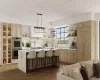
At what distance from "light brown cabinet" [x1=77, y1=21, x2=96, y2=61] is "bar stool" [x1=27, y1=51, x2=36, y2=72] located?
273 centimetres

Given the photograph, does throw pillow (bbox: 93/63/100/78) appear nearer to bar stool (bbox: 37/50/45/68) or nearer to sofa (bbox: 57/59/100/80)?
sofa (bbox: 57/59/100/80)

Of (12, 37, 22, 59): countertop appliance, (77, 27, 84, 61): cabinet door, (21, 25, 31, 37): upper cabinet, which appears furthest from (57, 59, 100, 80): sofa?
(21, 25, 31, 37): upper cabinet

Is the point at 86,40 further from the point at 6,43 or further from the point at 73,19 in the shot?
the point at 6,43

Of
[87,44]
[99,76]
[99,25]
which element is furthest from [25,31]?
[99,76]

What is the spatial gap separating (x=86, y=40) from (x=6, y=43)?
5126 mm

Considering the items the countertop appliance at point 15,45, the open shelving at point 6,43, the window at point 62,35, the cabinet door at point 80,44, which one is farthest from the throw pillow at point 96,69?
the open shelving at point 6,43

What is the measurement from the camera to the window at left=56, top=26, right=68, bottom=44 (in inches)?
330

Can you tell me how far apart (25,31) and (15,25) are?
846 millimetres

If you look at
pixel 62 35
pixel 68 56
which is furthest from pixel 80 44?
pixel 62 35

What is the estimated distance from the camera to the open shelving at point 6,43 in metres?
7.21

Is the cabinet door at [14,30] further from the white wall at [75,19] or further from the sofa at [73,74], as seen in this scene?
the sofa at [73,74]

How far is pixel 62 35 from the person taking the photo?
8.70 metres

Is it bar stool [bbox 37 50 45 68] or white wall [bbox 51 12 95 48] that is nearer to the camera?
bar stool [bbox 37 50 45 68]

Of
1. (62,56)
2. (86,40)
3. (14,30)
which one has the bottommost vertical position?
(62,56)
